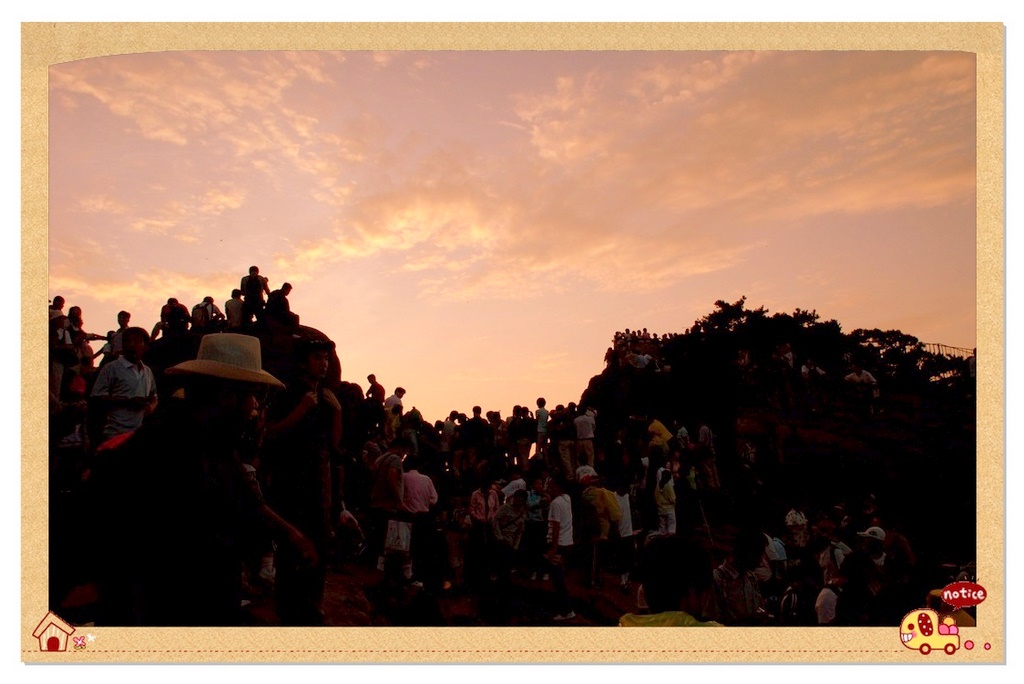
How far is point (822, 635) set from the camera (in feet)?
27.9

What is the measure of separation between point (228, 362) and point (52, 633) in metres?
3.40

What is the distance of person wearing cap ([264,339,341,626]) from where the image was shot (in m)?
8.23

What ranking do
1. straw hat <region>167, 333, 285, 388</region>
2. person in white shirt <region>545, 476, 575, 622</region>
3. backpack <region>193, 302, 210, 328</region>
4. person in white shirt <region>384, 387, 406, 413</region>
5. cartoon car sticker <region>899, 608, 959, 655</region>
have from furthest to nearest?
person in white shirt <region>384, 387, 406, 413</region> < person in white shirt <region>545, 476, 575, 622</region> < backpack <region>193, 302, 210, 328</region> < cartoon car sticker <region>899, 608, 959, 655</region> < straw hat <region>167, 333, 285, 388</region>

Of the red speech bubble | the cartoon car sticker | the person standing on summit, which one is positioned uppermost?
the person standing on summit

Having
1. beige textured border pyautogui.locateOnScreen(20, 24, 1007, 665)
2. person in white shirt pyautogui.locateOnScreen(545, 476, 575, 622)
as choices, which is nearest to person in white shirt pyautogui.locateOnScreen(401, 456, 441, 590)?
beige textured border pyautogui.locateOnScreen(20, 24, 1007, 665)

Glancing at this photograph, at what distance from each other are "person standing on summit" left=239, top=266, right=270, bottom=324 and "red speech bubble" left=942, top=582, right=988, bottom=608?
26.1 ft

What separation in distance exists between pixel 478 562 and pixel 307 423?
8.62ft

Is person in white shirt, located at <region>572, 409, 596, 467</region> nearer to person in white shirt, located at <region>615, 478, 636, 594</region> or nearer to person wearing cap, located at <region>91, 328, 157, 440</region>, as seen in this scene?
person in white shirt, located at <region>615, 478, 636, 594</region>

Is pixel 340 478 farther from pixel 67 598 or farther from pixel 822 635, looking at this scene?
pixel 822 635

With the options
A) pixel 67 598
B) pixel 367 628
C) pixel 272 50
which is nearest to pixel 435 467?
pixel 367 628

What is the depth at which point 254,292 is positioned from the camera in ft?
31.4

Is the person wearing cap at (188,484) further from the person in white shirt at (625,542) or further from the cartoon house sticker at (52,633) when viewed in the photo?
the person in white shirt at (625,542)

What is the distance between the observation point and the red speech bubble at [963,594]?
844cm

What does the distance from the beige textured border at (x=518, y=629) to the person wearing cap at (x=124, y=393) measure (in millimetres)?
543
